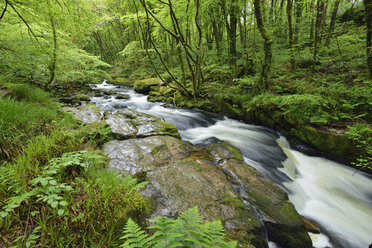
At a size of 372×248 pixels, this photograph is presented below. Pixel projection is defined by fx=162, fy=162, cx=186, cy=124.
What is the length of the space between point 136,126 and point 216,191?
11.7ft

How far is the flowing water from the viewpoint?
137 inches

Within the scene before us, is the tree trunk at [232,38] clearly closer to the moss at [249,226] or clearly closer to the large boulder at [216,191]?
the large boulder at [216,191]

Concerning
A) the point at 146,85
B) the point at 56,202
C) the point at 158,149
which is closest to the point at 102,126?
the point at 158,149

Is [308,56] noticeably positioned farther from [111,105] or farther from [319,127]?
[111,105]

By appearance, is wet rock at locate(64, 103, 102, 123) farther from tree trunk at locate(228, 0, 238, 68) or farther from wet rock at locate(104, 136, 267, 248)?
tree trunk at locate(228, 0, 238, 68)

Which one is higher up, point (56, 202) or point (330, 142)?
point (56, 202)

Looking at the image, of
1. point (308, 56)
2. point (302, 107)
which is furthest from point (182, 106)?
point (308, 56)

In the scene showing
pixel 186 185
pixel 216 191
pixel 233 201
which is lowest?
pixel 233 201

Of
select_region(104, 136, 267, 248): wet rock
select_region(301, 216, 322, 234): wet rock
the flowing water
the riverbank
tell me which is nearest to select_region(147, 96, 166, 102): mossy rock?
the flowing water

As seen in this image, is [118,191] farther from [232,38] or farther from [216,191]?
[232,38]

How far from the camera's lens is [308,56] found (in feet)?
25.2

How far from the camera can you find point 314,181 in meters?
4.81

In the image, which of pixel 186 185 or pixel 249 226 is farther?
pixel 186 185

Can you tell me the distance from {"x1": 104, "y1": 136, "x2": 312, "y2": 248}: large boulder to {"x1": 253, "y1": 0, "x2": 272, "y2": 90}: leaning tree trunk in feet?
15.5
